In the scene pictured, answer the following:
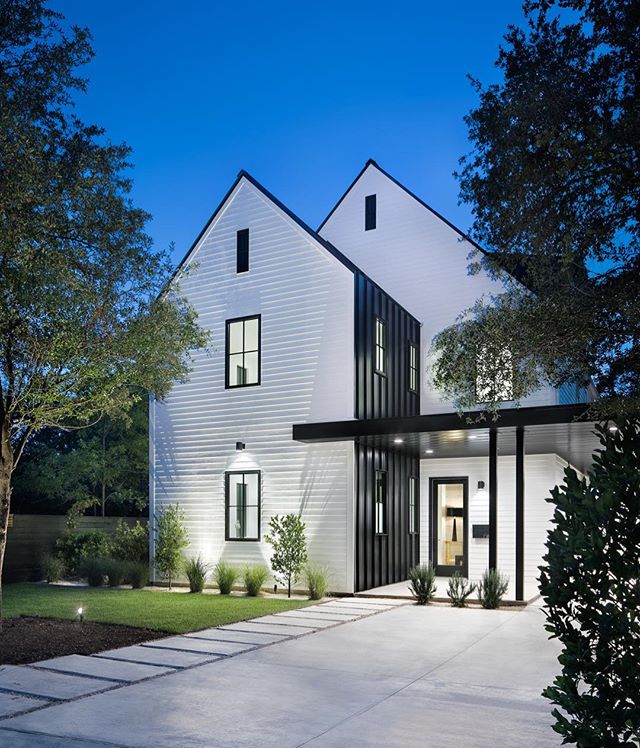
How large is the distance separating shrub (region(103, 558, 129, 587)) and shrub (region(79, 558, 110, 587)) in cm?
4

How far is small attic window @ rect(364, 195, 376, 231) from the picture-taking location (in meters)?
18.6

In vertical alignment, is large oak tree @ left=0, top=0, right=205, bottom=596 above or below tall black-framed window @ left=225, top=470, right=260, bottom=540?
above

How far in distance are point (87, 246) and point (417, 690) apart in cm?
605

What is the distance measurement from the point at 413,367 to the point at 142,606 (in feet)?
25.6

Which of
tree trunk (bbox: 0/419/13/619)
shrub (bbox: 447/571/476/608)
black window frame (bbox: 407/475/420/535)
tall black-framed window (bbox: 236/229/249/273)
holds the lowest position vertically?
shrub (bbox: 447/571/476/608)

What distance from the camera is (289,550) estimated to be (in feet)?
46.1

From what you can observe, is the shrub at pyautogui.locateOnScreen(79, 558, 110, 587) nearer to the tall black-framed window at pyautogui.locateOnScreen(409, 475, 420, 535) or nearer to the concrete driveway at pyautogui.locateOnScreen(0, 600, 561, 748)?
the tall black-framed window at pyautogui.locateOnScreen(409, 475, 420, 535)

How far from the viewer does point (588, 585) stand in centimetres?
344

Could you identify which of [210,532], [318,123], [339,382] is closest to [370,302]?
[339,382]

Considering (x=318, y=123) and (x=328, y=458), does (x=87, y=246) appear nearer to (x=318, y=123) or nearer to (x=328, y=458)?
(x=328, y=458)

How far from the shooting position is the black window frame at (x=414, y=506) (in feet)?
54.4

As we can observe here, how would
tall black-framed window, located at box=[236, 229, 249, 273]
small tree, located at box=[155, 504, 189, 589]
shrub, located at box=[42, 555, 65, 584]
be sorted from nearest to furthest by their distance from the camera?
1. small tree, located at box=[155, 504, 189, 589]
2. tall black-framed window, located at box=[236, 229, 249, 273]
3. shrub, located at box=[42, 555, 65, 584]

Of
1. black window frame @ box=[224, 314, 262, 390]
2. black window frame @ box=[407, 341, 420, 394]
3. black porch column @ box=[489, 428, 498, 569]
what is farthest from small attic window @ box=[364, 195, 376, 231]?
black porch column @ box=[489, 428, 498, 569]

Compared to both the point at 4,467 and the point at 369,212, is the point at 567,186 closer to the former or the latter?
the point at 4,467
